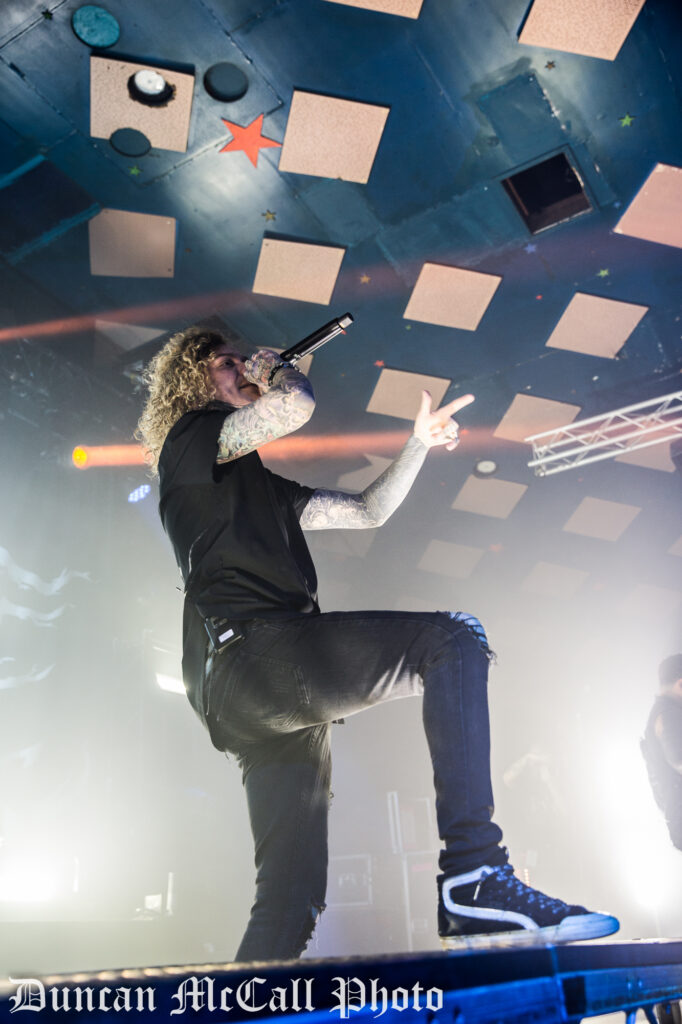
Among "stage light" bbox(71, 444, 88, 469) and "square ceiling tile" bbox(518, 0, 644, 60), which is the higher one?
"square ceiling tile" bbox(518, 0, 644, 60)

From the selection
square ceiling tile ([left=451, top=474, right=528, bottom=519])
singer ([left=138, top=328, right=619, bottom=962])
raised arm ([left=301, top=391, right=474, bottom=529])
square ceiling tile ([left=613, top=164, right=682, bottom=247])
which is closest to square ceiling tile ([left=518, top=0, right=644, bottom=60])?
square ceiling tile ([left=613, top=164, right=682, bottom=247])

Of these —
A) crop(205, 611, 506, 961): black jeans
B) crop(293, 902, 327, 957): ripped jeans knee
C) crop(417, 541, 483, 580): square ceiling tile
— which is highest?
crop(417, 541, 483, 580): square ceiling tile

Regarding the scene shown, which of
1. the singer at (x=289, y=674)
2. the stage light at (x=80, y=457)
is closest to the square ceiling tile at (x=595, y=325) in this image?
the stage light at (x=80, y=457)

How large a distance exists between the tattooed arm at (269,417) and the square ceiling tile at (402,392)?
3550 mm

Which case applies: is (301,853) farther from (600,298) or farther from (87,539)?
(600,298)

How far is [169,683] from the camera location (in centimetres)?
511

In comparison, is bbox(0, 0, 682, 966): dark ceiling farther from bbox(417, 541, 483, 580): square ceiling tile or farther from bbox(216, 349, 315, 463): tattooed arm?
bbox(216, 349, 315, 463): tattooed arm

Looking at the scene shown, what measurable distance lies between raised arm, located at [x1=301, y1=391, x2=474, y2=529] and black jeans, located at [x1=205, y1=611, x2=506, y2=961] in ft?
1.83

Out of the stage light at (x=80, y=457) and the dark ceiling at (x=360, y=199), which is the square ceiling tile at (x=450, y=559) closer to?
the dark ceiling at (x=360, y=199)

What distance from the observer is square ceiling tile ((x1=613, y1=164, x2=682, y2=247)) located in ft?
12.3

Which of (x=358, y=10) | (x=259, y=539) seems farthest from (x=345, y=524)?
(x=358, y=10)

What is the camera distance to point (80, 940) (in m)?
3.54

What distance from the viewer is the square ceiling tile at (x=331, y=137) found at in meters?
3.45

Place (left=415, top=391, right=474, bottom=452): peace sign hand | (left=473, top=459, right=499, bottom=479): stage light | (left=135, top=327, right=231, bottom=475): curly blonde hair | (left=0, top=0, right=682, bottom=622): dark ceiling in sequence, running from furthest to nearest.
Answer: (left=473, top=459, right=499, bottom=479): stage light → (left=0, top=0, right=682, bottom=622): dark ceiling → (left=135, top=327, right=231, bottom=475): curly blonde hair → (left=415, top=391, right=474, bottom=452): peace sign hand
